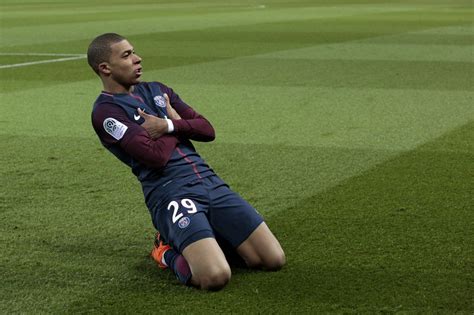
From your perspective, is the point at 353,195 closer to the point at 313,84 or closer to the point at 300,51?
the point at 313,84

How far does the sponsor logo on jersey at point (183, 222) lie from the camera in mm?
5617

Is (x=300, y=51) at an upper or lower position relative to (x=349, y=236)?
lower

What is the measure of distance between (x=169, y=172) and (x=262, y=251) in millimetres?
655

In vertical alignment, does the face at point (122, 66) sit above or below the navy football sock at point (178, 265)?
above

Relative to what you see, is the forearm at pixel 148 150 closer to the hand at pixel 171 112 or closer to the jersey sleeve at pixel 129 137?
the jersey sleeve at pixel 129 137

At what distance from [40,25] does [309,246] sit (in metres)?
20.5

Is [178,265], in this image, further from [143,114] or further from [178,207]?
[143,114]

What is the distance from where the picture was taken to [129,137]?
18.8ft

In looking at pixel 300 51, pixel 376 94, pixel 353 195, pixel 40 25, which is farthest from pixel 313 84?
pixel 40 25

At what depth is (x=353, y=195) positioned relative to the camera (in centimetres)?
746

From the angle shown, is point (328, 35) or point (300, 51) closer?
point (300, 51)

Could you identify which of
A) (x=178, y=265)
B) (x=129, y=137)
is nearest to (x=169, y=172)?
(x=129, y=137)

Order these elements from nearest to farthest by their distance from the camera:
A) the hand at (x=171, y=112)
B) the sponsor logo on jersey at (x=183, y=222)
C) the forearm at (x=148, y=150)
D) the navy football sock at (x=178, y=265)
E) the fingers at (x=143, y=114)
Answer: the navy football sock at (x=178, y=265) < the sponsor logo on jersey at (x=183, y=222) < the forearm at (x=148, y=150) < the fingers at (x=143, y=114) < the hand at (x=171, y=112)

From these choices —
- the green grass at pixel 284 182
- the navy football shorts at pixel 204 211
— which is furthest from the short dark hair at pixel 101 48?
the green grass at pixel 284 182
